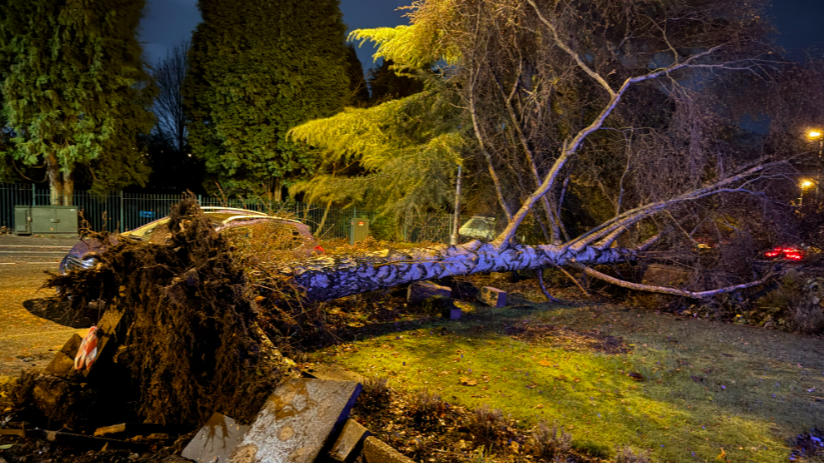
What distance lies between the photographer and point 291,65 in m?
18.4

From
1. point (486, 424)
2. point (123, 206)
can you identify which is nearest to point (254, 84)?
point (123, 206)

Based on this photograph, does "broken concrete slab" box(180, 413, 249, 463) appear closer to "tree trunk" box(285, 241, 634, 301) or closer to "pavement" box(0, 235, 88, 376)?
"pavement" box(0, 235, 88, 376)

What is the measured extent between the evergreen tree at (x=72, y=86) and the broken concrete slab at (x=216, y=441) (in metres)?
17.4

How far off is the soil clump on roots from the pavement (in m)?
0.48

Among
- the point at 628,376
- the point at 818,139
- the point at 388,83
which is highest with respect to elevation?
the point at 388,83

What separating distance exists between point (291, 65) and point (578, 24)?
12.4 meters

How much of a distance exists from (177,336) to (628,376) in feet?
13.1

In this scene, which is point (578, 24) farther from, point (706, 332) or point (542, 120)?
point (706, 332)

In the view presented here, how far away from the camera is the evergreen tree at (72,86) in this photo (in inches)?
627

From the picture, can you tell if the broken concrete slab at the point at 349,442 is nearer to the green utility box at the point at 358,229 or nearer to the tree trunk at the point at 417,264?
the tree trunk at the point at 417,264

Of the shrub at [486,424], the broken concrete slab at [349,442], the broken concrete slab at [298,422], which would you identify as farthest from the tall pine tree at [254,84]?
the broken concrete slab at [349,442]

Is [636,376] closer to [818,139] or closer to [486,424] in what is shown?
[486,424]

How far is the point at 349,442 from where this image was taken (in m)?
2.81

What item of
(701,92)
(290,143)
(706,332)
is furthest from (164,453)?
(290,143)
